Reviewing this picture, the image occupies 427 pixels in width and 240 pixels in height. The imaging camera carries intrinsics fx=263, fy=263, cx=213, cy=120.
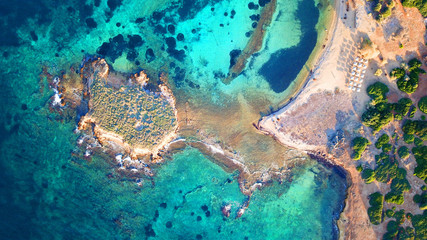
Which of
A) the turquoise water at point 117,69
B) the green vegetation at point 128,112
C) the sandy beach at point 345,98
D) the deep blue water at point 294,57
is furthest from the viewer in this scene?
the turquoise water at point 117,69

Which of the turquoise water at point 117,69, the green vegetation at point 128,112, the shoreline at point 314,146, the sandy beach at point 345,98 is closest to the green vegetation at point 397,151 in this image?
the sandy beach at point 345,98

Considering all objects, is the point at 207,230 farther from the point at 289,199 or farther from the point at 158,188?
the point at 289,199

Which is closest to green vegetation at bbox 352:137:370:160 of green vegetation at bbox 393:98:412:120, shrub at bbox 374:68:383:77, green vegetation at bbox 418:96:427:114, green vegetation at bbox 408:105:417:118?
green vegetation at bbox 393:98:412:120

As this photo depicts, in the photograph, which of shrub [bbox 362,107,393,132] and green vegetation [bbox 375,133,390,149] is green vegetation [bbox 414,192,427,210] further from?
shrub [bbox 362,107,393,132]

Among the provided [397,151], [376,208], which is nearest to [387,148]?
[397,151]

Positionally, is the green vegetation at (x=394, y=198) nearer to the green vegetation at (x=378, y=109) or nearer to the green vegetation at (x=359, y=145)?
the green vegetation at (x=359, y=145)

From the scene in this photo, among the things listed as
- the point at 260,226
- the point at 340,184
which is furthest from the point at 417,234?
the point at 260,226
